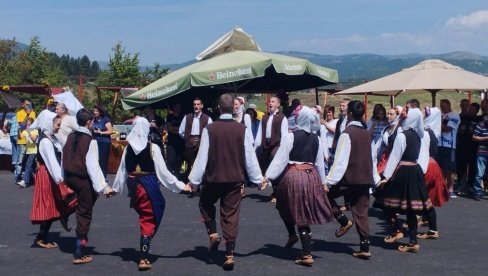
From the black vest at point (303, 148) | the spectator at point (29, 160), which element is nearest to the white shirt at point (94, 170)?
the black vest at point (303, 148)

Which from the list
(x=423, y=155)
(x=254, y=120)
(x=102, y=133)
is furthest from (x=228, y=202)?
(x=102, y=133)

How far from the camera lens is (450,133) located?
1187 cm

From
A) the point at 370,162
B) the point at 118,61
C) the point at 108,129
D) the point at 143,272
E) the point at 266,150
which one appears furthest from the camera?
the point at 118,61

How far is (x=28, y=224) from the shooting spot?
9359 mm

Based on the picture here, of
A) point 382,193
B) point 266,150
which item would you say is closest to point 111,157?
point 266,150

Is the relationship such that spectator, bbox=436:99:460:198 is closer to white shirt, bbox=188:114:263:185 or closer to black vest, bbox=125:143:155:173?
white shirt, bbox=188:114:263:185

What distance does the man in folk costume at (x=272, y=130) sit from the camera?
10648 mm

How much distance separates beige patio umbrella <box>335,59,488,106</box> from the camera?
11664 mm

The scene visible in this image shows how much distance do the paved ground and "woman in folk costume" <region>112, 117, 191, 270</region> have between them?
43 cm

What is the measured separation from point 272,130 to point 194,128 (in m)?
1.60

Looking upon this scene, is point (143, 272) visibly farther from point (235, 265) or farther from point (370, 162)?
point (370, 162)

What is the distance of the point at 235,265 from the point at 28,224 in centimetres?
375

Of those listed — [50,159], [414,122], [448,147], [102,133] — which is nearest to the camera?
[50,159]

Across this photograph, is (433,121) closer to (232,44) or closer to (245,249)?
(245,249)
